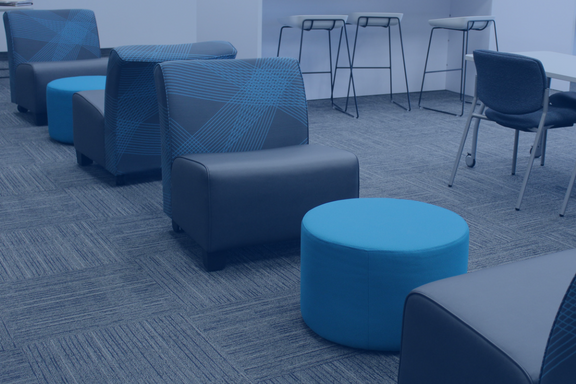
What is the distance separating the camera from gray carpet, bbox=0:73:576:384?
1.68 m

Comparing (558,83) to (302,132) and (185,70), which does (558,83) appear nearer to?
(302,132)

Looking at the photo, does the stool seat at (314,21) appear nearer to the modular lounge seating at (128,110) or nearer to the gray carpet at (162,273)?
the gray carpet at (162,273)

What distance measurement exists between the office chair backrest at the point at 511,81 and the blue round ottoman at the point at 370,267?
49.3 inches

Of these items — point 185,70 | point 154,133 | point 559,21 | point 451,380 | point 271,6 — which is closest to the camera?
point 451,380

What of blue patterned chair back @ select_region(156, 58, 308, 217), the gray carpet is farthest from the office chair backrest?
blue patterned chair back @ select_region(156, 58, 308, 217)

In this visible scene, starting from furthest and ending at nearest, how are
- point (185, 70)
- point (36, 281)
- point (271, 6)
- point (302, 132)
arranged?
point (271, 6), point (302, 132), point (185, 70), point (36, 281)

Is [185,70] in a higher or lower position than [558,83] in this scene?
higher

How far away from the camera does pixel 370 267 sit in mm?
1650

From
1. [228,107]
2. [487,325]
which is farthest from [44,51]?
[487,325]

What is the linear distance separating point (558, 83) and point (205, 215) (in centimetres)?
486

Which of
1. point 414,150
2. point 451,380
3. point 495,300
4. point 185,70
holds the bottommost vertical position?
point 414,150

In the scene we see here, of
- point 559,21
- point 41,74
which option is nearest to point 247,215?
point 41,74

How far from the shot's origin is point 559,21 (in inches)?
227

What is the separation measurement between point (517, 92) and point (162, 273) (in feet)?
5.86
